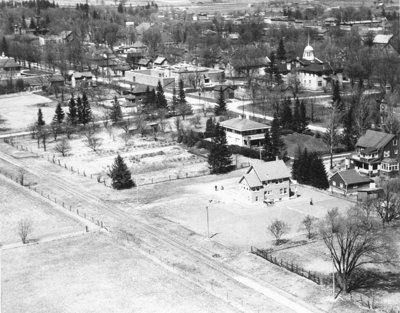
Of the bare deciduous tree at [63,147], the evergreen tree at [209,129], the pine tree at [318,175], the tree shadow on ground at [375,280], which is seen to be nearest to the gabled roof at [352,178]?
the pine tree at [318,175]

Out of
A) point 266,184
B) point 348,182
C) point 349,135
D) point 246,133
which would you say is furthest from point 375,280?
point 246,133

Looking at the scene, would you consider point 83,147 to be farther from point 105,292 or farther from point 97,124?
point 105,292

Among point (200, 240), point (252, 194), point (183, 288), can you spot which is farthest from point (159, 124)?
point (183, 288)

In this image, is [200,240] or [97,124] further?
[97,124]

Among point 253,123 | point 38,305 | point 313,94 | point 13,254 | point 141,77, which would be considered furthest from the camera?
point 141,77

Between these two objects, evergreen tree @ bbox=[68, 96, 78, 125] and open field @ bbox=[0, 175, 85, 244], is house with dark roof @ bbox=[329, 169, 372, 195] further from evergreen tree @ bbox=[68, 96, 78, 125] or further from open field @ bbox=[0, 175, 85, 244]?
evergreen tree @ bbox=[68, 96, 78, 125]

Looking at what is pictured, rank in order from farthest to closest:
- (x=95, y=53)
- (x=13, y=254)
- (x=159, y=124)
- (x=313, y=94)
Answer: (x=95, y=53), (x=313, y=94), (x=159, y=124), (x=13, y=254)

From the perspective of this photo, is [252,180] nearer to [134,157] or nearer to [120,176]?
[120,176]
